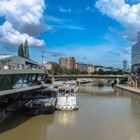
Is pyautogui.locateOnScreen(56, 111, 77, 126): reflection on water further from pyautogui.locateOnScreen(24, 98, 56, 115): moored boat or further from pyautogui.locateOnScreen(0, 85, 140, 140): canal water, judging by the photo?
pyautogui.locateOnScreen(24, 98, 56, 115): moored boat

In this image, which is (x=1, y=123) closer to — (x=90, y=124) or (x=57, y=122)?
(x=57, y=122)

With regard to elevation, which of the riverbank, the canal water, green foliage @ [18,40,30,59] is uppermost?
green foliage @ [18,40,30,59]

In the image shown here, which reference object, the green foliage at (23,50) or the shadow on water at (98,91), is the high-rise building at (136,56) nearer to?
the shadow on water at (98,91)

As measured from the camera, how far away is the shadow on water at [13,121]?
33706 millimetres

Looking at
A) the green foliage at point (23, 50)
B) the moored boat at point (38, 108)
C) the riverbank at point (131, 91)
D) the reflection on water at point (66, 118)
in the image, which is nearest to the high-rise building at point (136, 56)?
the riverbank at point (131, 91)

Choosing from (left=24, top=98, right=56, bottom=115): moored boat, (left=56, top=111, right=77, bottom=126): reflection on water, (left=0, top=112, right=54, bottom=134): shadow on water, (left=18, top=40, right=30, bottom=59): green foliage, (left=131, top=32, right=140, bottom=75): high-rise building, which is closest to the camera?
(left=0, top=112, right=54, bottom=134): shadow on water

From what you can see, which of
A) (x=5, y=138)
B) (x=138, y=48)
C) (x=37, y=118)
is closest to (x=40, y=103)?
(x=37, y=118)

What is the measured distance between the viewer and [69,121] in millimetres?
38469

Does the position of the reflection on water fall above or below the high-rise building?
below

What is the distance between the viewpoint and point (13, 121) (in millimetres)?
37406

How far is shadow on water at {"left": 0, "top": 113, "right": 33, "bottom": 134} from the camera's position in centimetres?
3371

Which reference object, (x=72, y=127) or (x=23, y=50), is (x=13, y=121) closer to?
(x=72, y=127)

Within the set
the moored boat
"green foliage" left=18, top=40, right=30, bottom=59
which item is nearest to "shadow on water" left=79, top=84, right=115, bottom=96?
"green foliage" left=18, top=40, right=30, bottom=59

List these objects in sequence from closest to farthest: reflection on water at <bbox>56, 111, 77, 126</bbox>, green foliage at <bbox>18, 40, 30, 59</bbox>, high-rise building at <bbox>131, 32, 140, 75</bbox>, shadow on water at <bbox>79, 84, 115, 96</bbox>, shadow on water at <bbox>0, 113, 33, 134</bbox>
Answer: shadow on water at <bbox>0, 113, 33, 134</bbox>, reflection on water at <bbox>56, 111, 77, 126</bbox>, shadow on water at <bbox>79, 84, 115, 96</bbox>, green foliage at <bbox>18, 40, 30, 59</bbox>, high-rise building at <bbox>131, 32, 140, 75</bbox>
